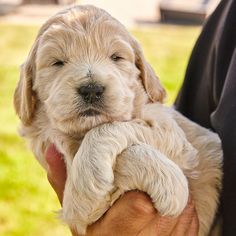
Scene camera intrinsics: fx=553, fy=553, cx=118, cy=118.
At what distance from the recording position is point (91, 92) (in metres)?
2.15

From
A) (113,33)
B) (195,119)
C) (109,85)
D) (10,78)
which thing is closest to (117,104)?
(109,85)

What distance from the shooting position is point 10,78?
312 inches

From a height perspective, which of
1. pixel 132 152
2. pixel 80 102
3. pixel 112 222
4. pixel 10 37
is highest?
pixel 80 102

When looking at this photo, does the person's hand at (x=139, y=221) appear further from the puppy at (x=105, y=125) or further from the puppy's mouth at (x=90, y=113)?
the puppy's mouth at (x=90, y=113)

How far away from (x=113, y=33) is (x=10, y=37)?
7.73 metres

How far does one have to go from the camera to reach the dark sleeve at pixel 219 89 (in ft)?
7.48

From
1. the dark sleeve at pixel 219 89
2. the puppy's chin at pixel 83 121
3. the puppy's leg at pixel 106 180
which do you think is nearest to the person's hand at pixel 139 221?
the puppy's leg at pixel 106 180

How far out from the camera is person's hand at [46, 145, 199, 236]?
2.12 metres

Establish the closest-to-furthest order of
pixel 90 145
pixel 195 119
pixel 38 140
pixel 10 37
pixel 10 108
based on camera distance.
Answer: pixel 90 145 → pixel 38 140 → pixel 195 119 → pixel 10 108 → pixel 10 37

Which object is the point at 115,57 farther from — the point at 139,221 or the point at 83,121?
the point at 139,221

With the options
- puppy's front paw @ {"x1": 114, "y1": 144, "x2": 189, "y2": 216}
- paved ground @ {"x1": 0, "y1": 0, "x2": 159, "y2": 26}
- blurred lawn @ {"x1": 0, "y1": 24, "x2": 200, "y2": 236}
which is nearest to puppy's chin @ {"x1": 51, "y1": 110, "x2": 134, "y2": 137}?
puppy's front paw @ {"x1": 114, "y1": 144, "x2": 189, "y2": 216}

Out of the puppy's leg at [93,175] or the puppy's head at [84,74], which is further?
the puppy's head at [84,74]

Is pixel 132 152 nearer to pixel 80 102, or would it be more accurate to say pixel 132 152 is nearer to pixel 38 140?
pixel 80 102

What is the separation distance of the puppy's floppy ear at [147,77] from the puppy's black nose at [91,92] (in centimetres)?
46
